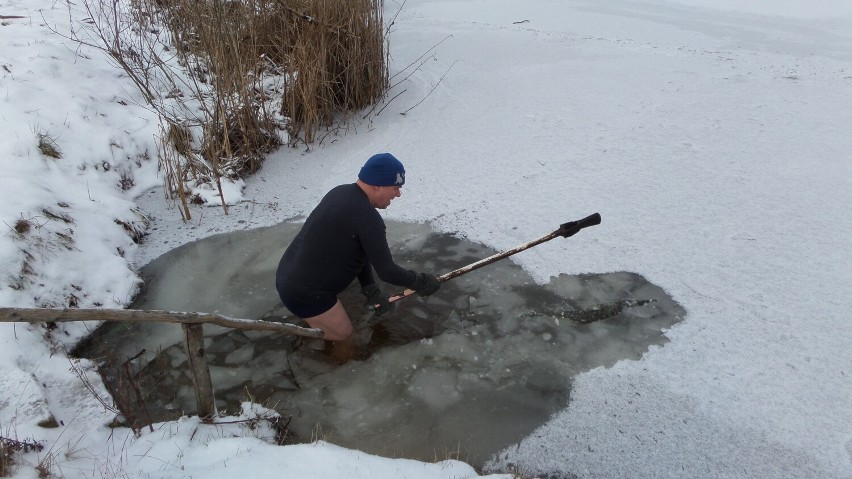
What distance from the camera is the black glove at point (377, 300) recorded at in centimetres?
278

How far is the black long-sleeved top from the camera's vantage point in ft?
8.31

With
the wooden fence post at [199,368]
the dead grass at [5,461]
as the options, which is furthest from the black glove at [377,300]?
the dead grass at [5,461]

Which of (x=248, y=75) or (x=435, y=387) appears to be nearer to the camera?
(x=435, y=387)

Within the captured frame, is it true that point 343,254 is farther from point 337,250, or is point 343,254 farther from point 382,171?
point 382,171

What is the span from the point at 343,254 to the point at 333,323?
0.39 metres

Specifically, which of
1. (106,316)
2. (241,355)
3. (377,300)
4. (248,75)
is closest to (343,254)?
(377,300)

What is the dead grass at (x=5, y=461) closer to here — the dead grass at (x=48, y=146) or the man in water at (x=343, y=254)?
the man in water at (x=343, y=254)

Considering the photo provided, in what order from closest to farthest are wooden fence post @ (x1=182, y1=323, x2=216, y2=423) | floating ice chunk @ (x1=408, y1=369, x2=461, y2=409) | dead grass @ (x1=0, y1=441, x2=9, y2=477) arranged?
dead grass @ (x1=0, y1=441, x2=9, y2=477), wooden fence post @ (x1=182, y1=323, x2=216, y2=423), floating ice chunk @ (x1=408, y1=369, x2=461, y2=409)

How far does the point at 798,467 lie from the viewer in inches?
81.5

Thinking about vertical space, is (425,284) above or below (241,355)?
above

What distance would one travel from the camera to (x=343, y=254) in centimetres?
267

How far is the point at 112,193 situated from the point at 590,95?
4.32 m

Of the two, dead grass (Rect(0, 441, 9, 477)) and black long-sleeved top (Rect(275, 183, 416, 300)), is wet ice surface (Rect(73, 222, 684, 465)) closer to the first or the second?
black long-sleeved top (Rect(275, 183, 416, 300))

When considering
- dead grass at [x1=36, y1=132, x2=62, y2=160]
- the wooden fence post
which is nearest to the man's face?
the wooden fence post
